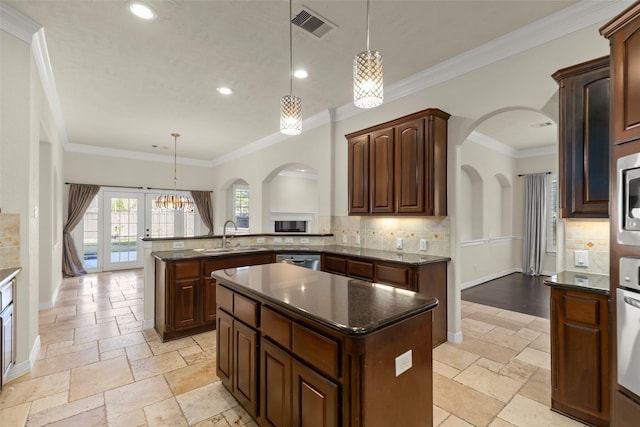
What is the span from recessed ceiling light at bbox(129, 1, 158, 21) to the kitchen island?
7.62ft

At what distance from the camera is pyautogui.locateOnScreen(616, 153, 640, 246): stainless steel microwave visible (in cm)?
154

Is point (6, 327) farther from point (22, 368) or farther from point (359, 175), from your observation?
point (359, 175)

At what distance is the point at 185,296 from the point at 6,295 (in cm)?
151

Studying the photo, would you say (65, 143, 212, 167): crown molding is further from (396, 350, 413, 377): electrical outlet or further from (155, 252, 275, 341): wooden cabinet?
(396, 350, 413, 377): electrical outlet

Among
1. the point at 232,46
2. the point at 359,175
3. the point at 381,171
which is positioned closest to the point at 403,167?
the point at 381,171

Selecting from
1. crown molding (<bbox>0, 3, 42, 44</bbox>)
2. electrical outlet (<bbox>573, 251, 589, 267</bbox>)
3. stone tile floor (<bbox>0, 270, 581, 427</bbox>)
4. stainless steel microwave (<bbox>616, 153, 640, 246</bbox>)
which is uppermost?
crown molding (<bbox>0, 3, 42, 44</bbox>)

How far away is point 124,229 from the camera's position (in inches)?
310

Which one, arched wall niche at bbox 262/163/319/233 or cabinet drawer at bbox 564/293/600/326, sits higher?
arched wall niche at bbox 262/163/319/233

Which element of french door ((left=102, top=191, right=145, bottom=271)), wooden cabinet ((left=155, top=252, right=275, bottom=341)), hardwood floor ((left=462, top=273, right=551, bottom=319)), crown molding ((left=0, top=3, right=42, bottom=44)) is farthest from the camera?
french door ((left=102, top=191, right=145, bottom=271))

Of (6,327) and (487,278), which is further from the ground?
(6,327)

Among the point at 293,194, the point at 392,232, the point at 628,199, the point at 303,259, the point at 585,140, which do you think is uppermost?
the point at 293,194

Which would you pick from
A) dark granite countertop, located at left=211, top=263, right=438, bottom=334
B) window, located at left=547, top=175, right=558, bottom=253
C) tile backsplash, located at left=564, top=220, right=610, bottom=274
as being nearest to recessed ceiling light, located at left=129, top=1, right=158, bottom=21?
dark granite countertop, located at left=211, top=263, right=438, bottom=334

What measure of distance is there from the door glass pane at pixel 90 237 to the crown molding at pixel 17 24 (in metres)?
5.71

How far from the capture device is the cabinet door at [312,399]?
1.36 metres
